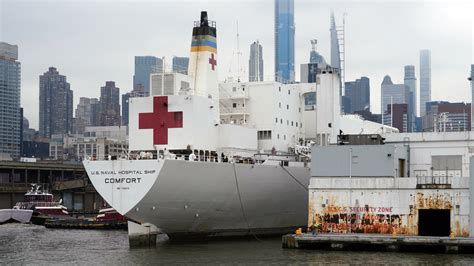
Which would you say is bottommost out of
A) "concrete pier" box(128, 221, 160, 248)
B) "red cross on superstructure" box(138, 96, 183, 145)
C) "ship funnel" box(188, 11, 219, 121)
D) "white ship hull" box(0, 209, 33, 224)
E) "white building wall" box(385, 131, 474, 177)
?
"white ship hull" box(0, 209, 33, 224)

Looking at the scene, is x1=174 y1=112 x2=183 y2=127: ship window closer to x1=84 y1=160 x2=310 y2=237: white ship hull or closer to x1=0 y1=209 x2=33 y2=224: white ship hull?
x1=84 y1=160 x2=310 y2=237: white ship hull

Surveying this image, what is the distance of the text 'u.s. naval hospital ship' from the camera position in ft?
108

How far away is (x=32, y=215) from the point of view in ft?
185

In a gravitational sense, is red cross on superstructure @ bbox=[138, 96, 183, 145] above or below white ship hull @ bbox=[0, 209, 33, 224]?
above

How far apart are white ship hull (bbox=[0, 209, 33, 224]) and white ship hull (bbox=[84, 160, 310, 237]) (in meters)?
23.4

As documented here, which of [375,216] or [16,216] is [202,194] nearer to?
[375,216]

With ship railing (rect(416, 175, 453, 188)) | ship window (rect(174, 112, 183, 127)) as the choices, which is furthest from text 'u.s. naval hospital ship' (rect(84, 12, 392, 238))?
ship railing (rect(416, 175, 453, 188))

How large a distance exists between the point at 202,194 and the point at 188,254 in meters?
4.00

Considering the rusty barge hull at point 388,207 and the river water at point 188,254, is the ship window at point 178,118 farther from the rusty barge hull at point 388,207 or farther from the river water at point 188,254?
the rusty barge hull at point 388,207

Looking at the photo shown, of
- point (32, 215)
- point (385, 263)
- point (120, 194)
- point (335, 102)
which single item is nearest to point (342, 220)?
point (385, 263)

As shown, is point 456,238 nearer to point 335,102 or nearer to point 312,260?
point 312,260

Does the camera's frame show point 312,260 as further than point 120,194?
No

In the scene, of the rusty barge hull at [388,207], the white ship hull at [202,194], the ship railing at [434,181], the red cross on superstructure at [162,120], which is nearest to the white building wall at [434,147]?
the ship railing at [434,181]

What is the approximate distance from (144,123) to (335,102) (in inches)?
474
